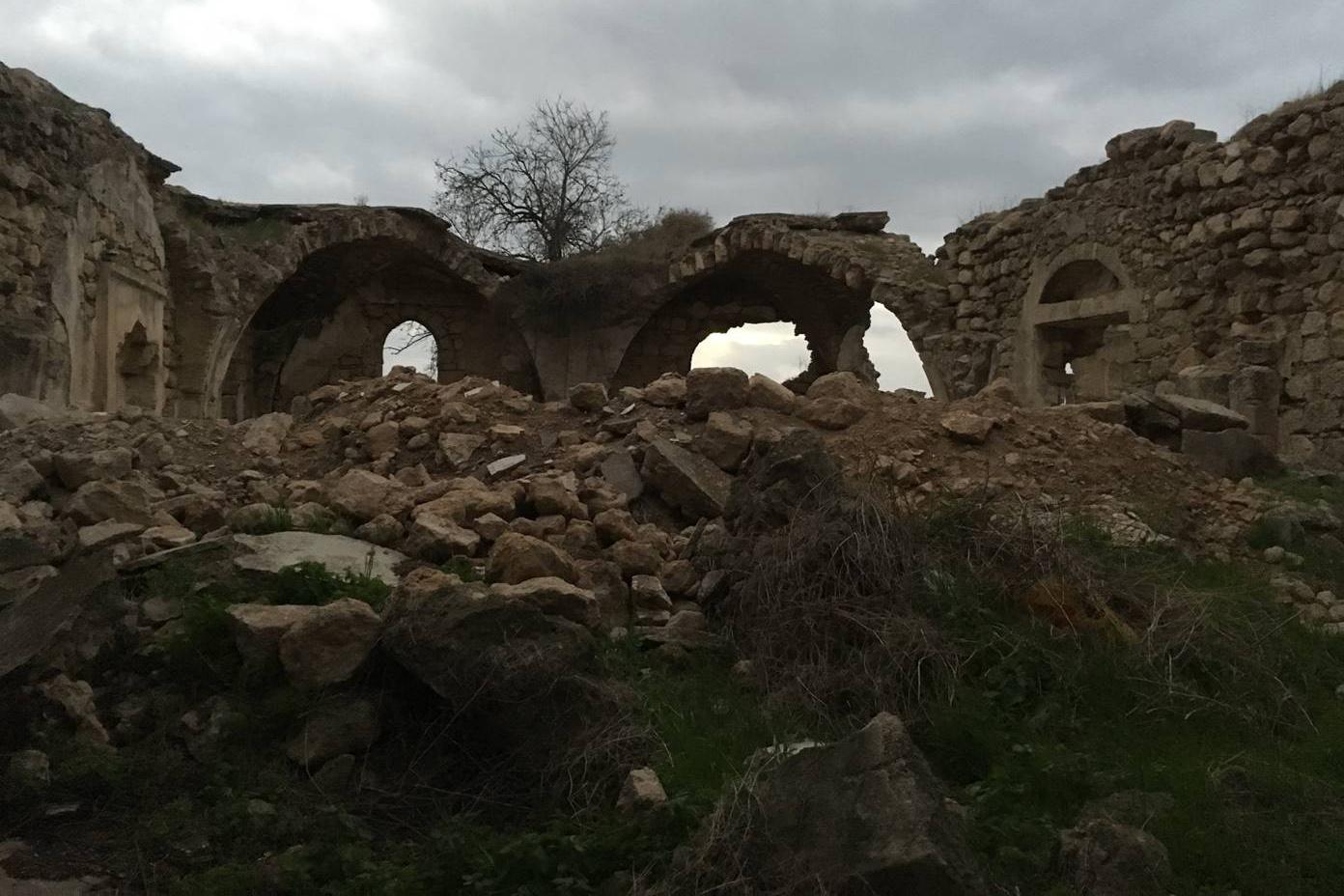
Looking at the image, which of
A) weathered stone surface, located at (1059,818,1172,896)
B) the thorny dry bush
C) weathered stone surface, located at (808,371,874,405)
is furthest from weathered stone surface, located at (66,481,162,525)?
weathered stone surface, located at (1059,818,1172,896)

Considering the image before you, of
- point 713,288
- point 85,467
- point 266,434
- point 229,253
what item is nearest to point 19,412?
point 266,434

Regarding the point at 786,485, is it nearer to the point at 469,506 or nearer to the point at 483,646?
the point at 469,506

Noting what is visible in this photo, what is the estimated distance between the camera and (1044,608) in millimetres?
4051

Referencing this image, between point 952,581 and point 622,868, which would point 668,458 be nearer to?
point 952,581

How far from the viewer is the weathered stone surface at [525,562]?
162 inches

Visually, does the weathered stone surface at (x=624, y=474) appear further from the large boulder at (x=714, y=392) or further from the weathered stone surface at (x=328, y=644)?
the weathered stone surface at (x=328, y=644)

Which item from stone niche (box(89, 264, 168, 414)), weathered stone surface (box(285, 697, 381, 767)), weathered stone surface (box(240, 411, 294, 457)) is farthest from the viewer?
stone niche (box(89, 264, 168, 414))

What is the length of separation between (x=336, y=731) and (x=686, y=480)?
222 centimetres

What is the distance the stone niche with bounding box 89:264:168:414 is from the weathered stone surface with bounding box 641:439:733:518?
20.9 feet

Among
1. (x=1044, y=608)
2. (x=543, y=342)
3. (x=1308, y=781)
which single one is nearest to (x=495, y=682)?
(x=1044, y=608)

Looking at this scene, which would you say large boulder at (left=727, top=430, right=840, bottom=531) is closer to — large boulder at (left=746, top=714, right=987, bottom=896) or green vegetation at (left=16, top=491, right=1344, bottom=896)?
green vegetation at (left=16, top=491, right=1344, bottom=896)

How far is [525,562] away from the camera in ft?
13.5

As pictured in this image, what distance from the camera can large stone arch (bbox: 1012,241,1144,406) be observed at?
33.4 ft

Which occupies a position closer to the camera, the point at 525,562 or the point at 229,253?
the point at 525,562
